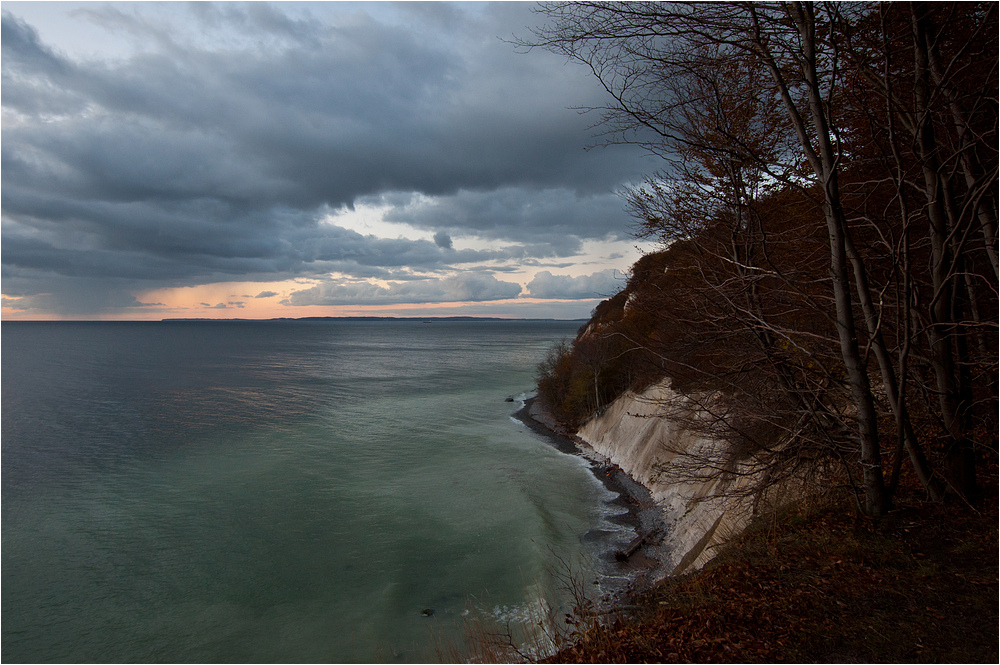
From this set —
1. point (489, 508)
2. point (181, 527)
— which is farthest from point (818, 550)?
point (181, 527)

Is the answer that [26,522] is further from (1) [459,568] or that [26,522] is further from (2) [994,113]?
(2) [994,113]

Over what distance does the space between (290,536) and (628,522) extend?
1407 cm

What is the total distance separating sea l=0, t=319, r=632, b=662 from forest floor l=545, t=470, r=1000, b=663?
1455 millimetres

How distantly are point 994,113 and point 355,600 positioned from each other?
17983 mm

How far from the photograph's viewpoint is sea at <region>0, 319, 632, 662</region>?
45.7 feet

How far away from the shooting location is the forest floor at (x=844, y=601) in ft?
15.7

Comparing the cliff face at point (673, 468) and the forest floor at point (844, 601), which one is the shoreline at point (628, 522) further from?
the forest floor at point (844, 601)

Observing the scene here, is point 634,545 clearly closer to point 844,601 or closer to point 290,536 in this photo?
point 844,601

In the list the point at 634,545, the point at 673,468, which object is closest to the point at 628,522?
the point at 634,545

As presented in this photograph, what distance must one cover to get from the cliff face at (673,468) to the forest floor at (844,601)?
165cm

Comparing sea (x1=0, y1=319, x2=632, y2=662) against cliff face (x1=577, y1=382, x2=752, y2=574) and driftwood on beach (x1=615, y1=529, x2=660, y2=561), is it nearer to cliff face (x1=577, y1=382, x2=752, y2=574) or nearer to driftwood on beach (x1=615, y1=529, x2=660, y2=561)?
driftwood on beach (x1=615, y1=529, x2=660, y2=561)

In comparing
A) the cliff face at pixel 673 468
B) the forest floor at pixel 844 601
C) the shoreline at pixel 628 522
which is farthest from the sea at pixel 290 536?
the cliff face at pixel 673 468

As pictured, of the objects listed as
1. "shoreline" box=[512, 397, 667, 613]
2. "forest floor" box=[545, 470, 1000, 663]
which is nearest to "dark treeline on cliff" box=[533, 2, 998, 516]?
"forest floor" box=[545, 470, 1000, 663]

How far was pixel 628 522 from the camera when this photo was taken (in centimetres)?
2053
